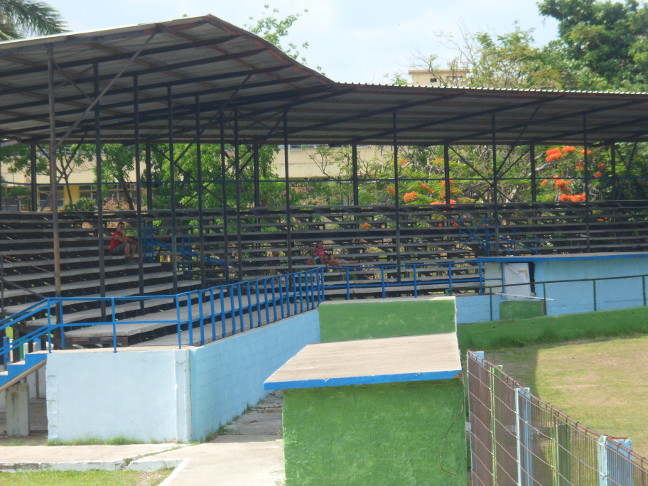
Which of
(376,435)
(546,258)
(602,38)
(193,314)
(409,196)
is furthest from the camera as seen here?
(602,38)

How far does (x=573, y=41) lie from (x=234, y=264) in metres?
23.7

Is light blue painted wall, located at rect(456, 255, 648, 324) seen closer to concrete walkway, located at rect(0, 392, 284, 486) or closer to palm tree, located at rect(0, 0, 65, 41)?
concrete walkway, located at rect(0, 392, 284, 486)

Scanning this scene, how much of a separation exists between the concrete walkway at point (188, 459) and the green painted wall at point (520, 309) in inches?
422

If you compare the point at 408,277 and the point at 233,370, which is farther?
the point at 408,277

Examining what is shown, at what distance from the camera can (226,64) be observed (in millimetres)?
16812

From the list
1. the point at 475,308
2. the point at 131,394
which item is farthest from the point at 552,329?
the point at 131,394

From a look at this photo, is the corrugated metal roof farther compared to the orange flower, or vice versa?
the orange flower

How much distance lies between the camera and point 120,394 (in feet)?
41.6

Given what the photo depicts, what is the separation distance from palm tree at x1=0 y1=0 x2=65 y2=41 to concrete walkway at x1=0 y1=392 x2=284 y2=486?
19.6 meters

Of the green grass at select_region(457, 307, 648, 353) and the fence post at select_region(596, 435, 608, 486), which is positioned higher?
the fence post at select_region(596, 435, 608, 486)

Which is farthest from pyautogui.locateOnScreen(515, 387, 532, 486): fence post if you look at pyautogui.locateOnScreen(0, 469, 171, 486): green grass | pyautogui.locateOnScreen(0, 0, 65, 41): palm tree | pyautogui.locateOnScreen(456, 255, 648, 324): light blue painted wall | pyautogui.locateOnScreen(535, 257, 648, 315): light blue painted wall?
pyautogui.locateOnScreen(0, 0, 65, 41): palm tree

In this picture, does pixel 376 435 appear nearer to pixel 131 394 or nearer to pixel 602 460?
pixel 602 460

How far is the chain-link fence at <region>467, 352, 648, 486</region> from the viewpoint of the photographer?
4.73m

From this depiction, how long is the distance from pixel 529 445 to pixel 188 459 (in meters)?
5.80
